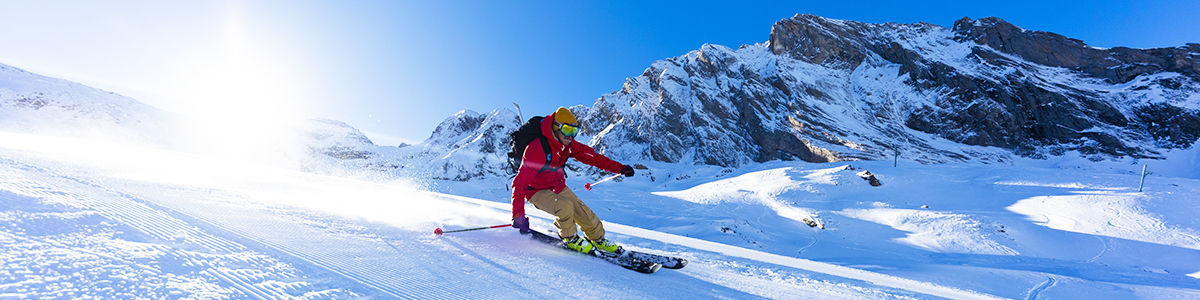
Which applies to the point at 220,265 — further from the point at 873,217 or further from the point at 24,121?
the point at 24,121

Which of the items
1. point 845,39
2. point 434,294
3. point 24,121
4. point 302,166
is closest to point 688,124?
point 845,39

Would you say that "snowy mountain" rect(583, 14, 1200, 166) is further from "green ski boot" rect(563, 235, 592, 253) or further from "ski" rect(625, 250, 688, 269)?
"green ski boot" rect(563, 235, 592, 253)

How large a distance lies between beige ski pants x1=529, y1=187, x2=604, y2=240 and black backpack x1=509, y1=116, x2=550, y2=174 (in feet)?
1.28

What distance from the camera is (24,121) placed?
6331cm

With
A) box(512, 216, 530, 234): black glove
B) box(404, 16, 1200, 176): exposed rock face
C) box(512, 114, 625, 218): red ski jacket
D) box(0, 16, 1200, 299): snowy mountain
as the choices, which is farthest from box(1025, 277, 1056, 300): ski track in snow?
box(404, 16, 1200, 176): exposed rock face

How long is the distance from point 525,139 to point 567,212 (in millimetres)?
940

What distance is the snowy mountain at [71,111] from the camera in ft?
215

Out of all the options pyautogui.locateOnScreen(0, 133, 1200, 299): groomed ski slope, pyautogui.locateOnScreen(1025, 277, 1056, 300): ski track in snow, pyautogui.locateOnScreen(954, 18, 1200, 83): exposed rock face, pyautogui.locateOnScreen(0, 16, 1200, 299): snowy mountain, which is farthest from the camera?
pyautogui.locateOnScreen(954, 18, 1200, 83): exposed rock face

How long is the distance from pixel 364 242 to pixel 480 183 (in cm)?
5555

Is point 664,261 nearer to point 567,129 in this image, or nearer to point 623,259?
point 623,259

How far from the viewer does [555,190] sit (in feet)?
14.1

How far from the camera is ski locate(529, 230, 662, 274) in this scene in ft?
11.6

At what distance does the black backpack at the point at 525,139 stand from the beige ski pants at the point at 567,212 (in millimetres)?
390

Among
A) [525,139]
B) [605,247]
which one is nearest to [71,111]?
[525,139]
